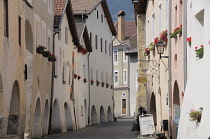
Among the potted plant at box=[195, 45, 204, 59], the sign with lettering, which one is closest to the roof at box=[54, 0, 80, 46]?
the sign with lettering

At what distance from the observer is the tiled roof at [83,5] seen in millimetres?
46781

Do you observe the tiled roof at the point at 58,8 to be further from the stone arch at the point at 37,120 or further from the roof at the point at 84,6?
the roof at the point at 84,6

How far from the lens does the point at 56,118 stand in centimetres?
3291

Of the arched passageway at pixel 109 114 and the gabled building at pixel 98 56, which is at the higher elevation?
the gabled building at pixel 98 56

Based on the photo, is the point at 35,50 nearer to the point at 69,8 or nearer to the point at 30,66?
the point at 30,66

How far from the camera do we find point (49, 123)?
1200 inches

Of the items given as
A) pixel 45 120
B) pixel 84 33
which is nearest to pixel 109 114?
pixel 84 33

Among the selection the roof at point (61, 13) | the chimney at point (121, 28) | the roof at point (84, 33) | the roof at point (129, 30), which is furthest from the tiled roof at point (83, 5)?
the roof at point (129, 30)

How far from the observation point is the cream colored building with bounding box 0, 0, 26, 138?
1803 centimetres

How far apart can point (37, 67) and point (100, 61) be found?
2497cm

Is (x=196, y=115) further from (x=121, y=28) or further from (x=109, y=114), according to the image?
(x=121, y=28)

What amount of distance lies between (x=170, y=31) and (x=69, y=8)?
48.1 ft

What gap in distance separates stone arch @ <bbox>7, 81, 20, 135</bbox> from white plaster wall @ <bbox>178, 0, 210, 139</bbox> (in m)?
6.70

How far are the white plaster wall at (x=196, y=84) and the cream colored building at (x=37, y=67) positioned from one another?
932 centimetres
